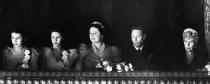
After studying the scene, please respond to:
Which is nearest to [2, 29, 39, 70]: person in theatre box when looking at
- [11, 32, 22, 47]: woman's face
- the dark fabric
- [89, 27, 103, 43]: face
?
[11, 32, 22, 47]: woman's face

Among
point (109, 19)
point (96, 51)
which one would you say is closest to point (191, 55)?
point (109, 19)

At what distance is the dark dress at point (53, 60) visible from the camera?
8.77 meters

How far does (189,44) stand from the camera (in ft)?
28.9

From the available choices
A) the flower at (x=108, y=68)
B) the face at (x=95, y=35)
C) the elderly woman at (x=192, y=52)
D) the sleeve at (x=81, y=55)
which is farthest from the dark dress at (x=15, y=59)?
the elderly woman at (x=192, y=52)

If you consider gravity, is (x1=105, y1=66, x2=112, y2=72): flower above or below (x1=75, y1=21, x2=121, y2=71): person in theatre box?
below

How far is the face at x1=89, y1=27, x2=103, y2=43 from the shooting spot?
8.86 m

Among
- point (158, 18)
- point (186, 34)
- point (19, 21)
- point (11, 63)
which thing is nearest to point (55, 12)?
point (19, 21)

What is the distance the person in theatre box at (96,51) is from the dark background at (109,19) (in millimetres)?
96

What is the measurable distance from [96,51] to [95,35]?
307 mm

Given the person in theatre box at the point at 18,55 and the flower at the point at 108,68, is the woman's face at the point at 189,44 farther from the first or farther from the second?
the person in theatre box at the point at 18,55

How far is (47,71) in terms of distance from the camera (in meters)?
8.64

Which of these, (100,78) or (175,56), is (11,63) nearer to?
(100,78)

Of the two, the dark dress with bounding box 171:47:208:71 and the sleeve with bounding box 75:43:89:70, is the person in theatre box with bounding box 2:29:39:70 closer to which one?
the sleeve with bounding box 75:43:89:70

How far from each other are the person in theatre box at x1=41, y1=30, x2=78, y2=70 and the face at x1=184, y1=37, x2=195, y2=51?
6.80ft
